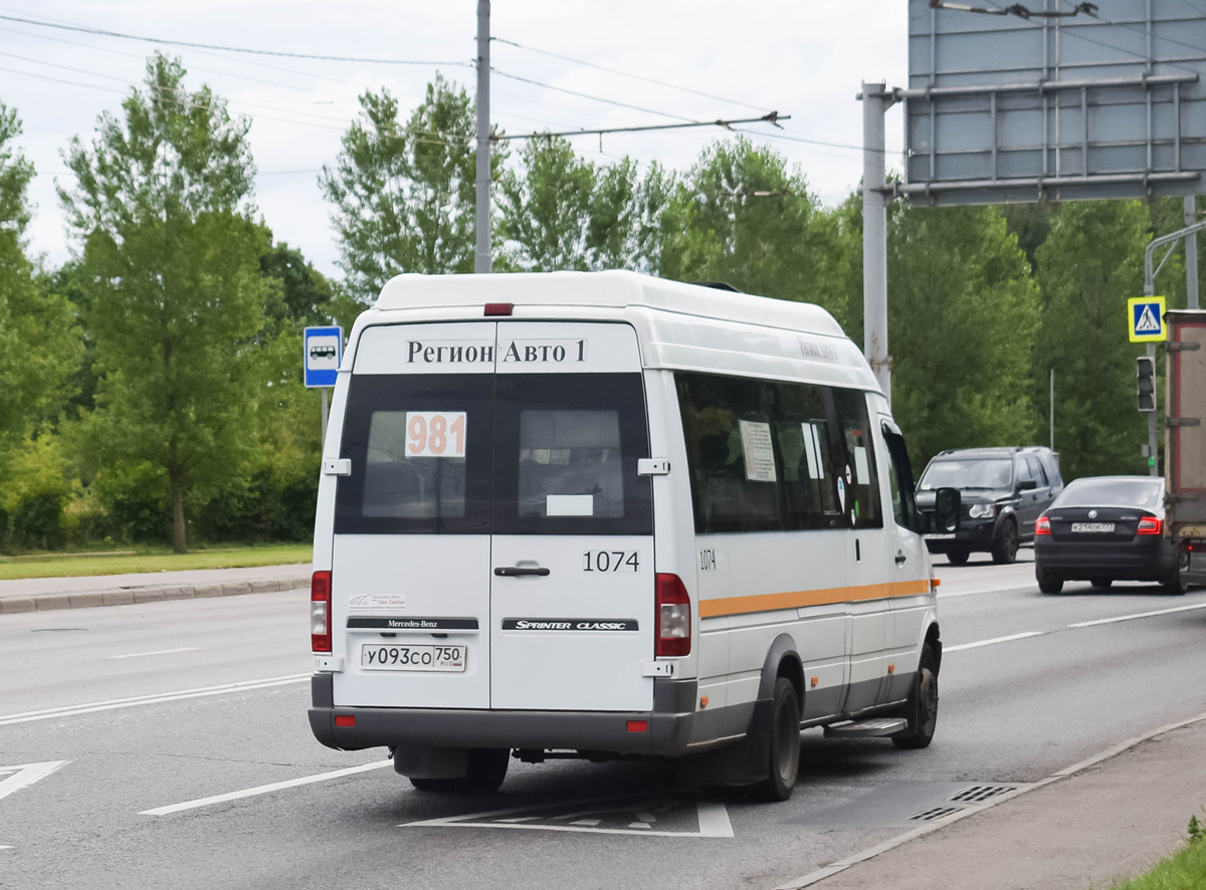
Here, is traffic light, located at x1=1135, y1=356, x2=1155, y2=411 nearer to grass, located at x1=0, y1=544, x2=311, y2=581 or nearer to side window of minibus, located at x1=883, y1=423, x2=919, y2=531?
grass, located at x1=0, y1=544, x2=311, y2=581

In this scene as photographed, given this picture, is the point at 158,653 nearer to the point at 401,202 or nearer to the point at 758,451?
the point at 758,451

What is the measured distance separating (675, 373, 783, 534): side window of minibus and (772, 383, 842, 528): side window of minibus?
0.46ft

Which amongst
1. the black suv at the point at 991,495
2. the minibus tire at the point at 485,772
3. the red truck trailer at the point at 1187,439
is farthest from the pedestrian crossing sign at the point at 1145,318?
the minibus tire at the point at 485,772

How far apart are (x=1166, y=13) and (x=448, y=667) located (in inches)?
1042

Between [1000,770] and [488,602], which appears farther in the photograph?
[1000,770]

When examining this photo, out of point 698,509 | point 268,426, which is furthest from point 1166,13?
point 268,426

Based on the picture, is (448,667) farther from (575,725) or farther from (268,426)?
(268,426)

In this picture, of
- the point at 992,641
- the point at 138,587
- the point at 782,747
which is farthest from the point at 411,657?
the point at 138,587

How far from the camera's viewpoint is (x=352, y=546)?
329 inches

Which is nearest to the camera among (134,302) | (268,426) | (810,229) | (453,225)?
(134,302)

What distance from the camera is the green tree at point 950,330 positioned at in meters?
59.2

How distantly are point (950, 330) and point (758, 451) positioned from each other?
51712 millimetres

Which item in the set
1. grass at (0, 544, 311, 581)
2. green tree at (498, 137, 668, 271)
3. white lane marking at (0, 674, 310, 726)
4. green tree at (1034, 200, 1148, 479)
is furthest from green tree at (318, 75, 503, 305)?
white lane marking at (0, 674, 310, 726)

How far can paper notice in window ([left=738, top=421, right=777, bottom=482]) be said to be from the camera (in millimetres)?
8914
